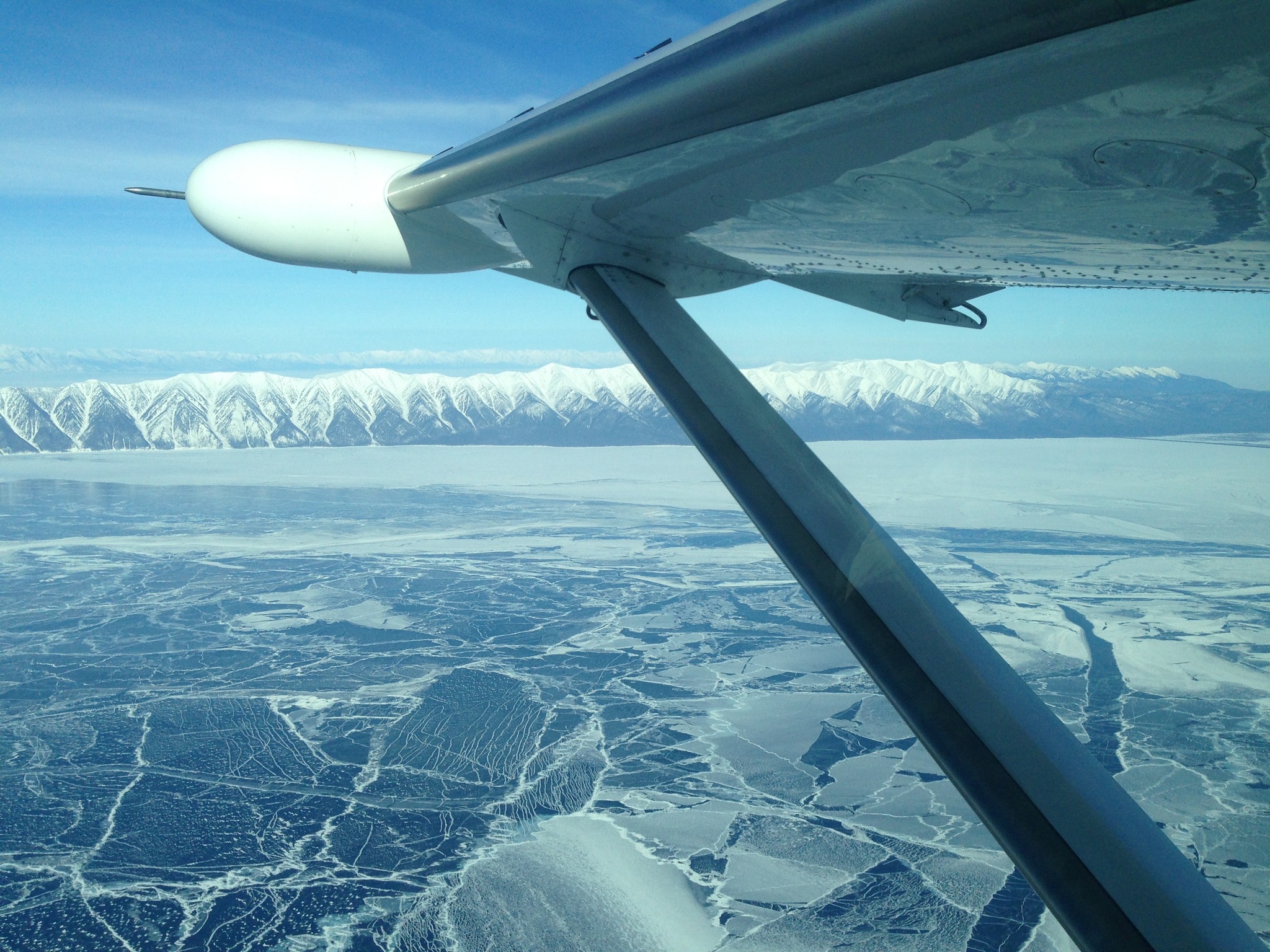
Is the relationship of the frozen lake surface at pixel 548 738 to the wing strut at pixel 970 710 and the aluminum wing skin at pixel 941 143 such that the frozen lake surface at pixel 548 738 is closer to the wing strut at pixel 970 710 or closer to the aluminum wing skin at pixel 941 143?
the wing strut at pixel 970 710

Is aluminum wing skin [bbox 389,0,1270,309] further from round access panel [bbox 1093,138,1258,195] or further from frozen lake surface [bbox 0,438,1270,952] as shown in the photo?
frozen lake surface [bbox 0,438,1270,952]

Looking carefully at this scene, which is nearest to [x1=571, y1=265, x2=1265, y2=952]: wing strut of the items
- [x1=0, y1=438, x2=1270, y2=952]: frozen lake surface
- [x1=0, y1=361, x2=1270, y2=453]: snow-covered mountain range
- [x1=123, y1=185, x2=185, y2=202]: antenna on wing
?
[x1=123, y1=185, x2=185, y2=202]: antenna on wing

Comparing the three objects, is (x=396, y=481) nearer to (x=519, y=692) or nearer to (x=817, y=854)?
(x=519, y=692)

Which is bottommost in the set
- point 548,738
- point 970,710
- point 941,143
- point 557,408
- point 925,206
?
point 548,738

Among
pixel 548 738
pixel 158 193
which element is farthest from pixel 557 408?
pixel 158 193

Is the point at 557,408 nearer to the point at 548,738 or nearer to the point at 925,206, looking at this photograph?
the point at 548,738

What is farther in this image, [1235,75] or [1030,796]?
[1030,796]

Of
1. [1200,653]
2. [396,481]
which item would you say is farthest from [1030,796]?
[396,481]

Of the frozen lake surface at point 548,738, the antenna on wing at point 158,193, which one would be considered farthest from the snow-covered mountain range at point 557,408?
the antenna on wing at point 158,193
